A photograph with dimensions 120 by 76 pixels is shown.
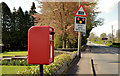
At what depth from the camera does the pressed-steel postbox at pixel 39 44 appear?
3162 mm

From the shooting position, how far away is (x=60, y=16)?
2353cm

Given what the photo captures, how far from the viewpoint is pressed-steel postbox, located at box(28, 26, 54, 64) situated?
10.4 ft

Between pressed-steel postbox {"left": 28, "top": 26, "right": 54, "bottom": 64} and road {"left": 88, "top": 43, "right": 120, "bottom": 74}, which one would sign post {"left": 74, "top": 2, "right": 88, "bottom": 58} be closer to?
road {"left": 88, "top": 43, "right": 120, "bottom": 74}

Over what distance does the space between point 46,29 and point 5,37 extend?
27.0m

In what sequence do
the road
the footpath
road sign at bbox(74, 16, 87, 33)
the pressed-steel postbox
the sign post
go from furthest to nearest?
road sign at bbox(74, 16, 87, 33) < the sign post < the road < the footpath < the pressed-steel postbox

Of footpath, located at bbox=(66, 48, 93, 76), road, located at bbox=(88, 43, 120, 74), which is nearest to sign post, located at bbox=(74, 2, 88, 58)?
road, located at bbox=(88, 43, 120, 74)

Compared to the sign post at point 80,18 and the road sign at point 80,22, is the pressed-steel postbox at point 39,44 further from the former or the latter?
the road sign at point 80,22

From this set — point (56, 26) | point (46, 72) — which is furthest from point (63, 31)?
point (46, 72)

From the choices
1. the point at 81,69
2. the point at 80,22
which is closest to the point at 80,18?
the point at 80,22

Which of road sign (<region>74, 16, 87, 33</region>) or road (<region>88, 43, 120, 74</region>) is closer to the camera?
road (<region>88, 43, 120, 74</region>)

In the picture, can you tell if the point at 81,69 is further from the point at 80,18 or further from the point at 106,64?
the point at 80,18

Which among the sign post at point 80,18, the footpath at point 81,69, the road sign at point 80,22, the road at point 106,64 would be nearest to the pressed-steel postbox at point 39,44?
the footpath at point 81,69

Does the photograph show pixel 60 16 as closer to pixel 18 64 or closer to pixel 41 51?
pixel 18 64

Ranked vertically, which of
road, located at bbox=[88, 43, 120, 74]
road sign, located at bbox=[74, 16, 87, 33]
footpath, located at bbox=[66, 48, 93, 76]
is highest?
road sign, located at bbox=[74, 16, 87, 33]
